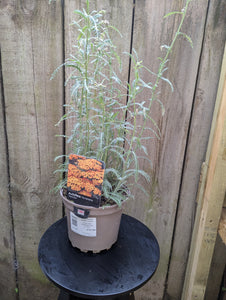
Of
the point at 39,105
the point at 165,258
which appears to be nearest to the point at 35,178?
the point at 39,105

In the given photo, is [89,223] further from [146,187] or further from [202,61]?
[202,61]

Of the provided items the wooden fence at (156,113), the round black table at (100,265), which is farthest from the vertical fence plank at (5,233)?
the round black table at (100,265)

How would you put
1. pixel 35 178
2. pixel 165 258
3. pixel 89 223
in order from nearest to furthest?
pixel 89 223, pixel 35 178, pixel 165 258

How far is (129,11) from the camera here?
971mm

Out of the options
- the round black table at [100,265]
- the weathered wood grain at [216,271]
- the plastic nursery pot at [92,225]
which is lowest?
the weathered wood grain at [216,271]

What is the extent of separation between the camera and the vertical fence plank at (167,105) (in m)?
0.97

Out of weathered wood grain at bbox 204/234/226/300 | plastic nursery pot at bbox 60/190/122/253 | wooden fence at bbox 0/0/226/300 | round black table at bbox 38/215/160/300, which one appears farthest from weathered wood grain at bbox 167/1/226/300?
plastic nursery pot at bbox 60/190/122/253

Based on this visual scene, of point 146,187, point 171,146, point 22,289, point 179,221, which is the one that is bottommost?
point 22,289

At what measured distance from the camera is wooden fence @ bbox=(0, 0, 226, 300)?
982 millimetres

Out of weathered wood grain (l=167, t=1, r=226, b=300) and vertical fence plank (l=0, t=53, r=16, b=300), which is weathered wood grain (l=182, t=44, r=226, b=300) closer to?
weathered wood grain (l=167, t=1, r=226, b=300)

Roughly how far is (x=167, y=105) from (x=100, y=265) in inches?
26.3

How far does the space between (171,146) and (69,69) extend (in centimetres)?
54

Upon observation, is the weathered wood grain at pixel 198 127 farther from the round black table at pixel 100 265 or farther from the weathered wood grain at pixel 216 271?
the round black table at pixel 100 265

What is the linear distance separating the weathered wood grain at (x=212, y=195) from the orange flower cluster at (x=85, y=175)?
448 mm
